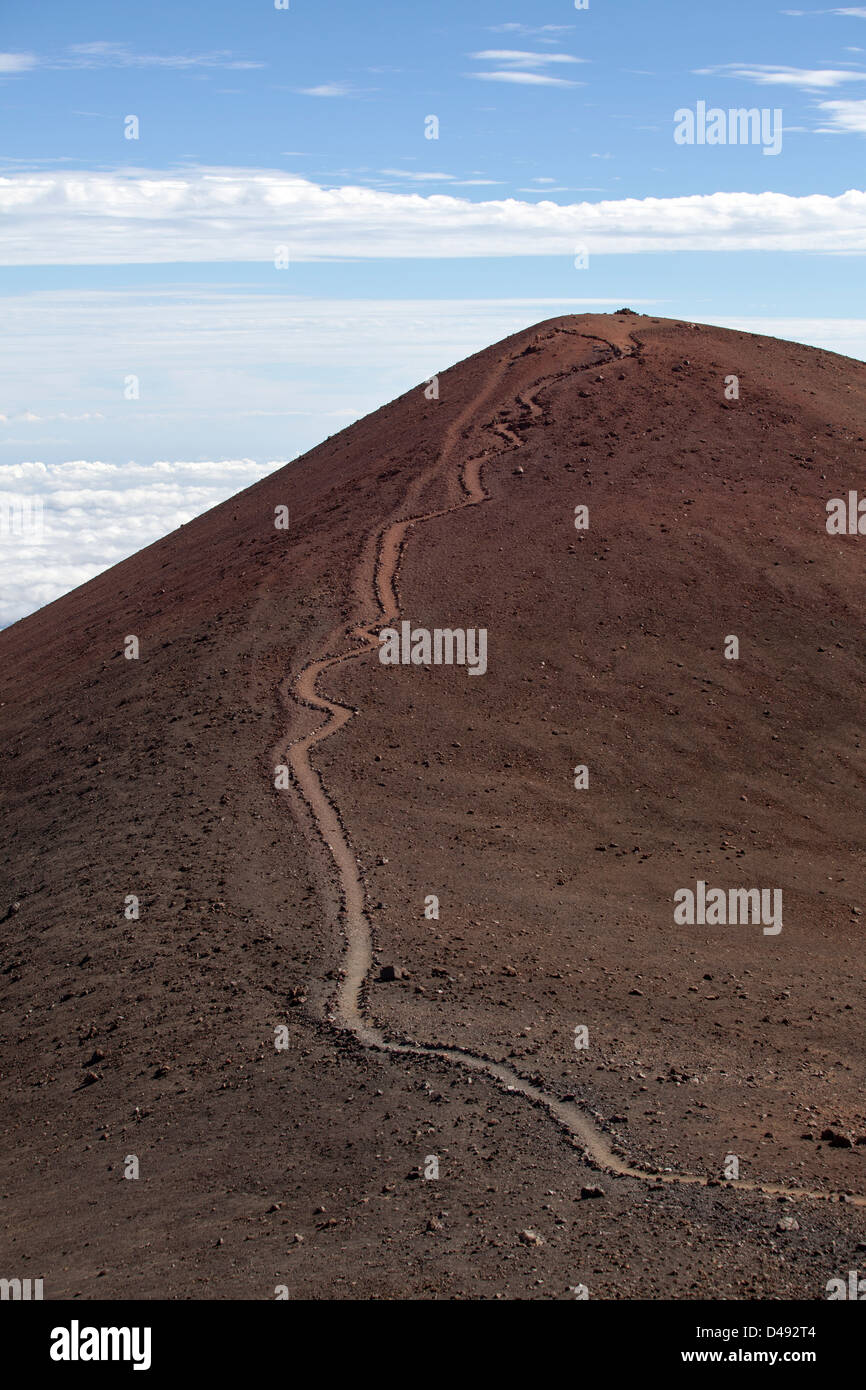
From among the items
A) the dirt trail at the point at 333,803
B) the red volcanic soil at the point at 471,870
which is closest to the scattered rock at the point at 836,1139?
the red volcanic soil at the point at 471,870

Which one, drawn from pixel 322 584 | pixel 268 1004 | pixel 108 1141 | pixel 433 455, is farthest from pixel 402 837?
pixel 433 455

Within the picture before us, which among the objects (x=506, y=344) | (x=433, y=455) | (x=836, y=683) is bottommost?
(x=836, y=683)

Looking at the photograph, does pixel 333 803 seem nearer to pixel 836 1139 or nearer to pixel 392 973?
pixel 392 973

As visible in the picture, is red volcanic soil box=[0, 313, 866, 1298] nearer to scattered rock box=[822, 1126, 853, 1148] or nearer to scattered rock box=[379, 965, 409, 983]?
scattered rock box=[379, 965, 409, 983]

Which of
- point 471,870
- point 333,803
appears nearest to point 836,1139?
point 471,870

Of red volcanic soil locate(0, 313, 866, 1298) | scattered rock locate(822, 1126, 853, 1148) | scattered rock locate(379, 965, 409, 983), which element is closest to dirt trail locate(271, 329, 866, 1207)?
red volcanic soil locate(0, 313, 866, 1298)

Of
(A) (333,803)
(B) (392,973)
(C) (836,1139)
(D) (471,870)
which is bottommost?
(C) (836,1139)

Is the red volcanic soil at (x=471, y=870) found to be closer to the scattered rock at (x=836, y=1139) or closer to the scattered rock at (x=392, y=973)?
the scattered rock at (x=392, y=973)
